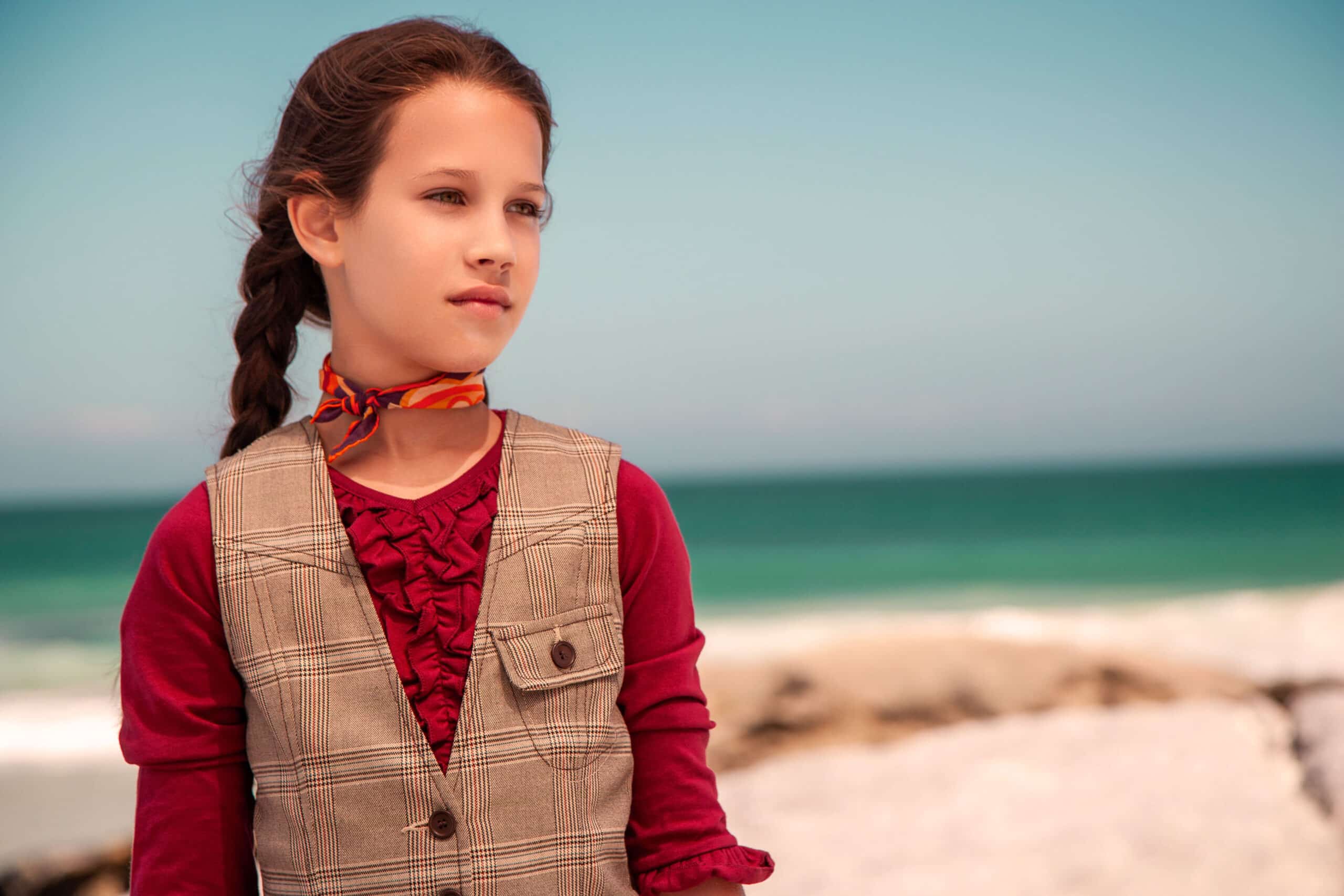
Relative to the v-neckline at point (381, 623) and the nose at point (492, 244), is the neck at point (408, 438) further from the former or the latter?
the nose at point (492, 244)

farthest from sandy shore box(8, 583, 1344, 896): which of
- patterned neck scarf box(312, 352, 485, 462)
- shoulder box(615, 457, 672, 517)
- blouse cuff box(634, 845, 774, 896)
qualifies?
patterned neck scarf box(312, 352, 485, 462)

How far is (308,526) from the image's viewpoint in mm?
939

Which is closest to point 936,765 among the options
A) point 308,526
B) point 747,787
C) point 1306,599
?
point 747,787

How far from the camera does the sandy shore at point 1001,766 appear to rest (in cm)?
254

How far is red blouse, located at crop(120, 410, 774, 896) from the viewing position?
3.01 ft

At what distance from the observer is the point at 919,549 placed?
12.5m

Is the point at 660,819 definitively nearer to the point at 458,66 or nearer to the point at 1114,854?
the point at 458,66

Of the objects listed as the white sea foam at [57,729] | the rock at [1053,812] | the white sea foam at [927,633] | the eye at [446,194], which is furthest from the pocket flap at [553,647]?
the white sea foam at [57,729]

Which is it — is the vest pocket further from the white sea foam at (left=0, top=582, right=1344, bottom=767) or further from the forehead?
the white sea foam at (left=0, top=582, right=1344, bottom=767)

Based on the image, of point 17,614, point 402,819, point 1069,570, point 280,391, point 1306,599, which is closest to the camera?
point 402,819

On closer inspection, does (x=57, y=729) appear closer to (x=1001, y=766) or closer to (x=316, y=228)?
(x=1001, y=766)

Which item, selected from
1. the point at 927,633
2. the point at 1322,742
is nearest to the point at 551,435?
the point at 1322,742

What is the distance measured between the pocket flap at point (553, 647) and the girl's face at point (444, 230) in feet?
0.76

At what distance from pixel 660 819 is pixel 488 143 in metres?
0.60
